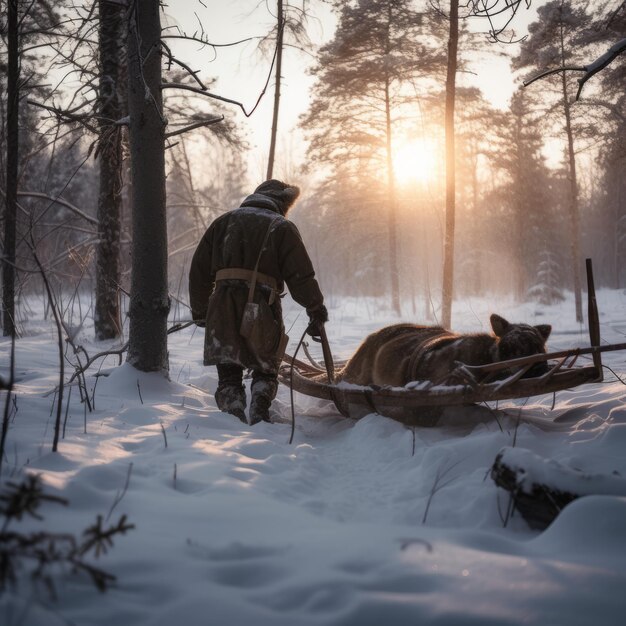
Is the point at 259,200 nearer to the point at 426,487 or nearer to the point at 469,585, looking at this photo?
the point at 426,487

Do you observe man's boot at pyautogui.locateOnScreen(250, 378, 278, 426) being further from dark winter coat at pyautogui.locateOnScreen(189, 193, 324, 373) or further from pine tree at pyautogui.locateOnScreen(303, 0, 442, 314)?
pine tree at pyautogui.locateOnScreen(303, 0, 442, 314)

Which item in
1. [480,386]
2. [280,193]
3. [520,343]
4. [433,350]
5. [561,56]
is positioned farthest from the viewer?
[561,56]

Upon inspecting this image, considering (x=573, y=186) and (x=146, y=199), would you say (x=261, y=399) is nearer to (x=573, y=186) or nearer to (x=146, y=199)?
(x=146, y=199)

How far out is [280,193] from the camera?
4320mm

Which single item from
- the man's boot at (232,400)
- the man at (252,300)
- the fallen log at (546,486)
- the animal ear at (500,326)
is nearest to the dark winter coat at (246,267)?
the man at (252,300)

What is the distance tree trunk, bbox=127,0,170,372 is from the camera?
13.8ft

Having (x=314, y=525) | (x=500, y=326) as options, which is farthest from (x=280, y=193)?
(x=314, y=525)

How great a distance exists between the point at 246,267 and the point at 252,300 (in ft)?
0.97

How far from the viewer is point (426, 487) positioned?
230 cm

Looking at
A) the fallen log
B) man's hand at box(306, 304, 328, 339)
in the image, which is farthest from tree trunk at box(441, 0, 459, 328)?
the fallen log

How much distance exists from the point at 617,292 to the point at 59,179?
117 feet

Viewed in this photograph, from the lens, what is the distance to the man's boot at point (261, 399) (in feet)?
12.2

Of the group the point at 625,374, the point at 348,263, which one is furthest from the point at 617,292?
the point at 625,374

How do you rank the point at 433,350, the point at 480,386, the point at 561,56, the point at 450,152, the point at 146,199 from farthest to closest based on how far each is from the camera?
the point at 561,56
the point at 450,152
the point at 146,199
the point at 433,350
the point at 480,386
